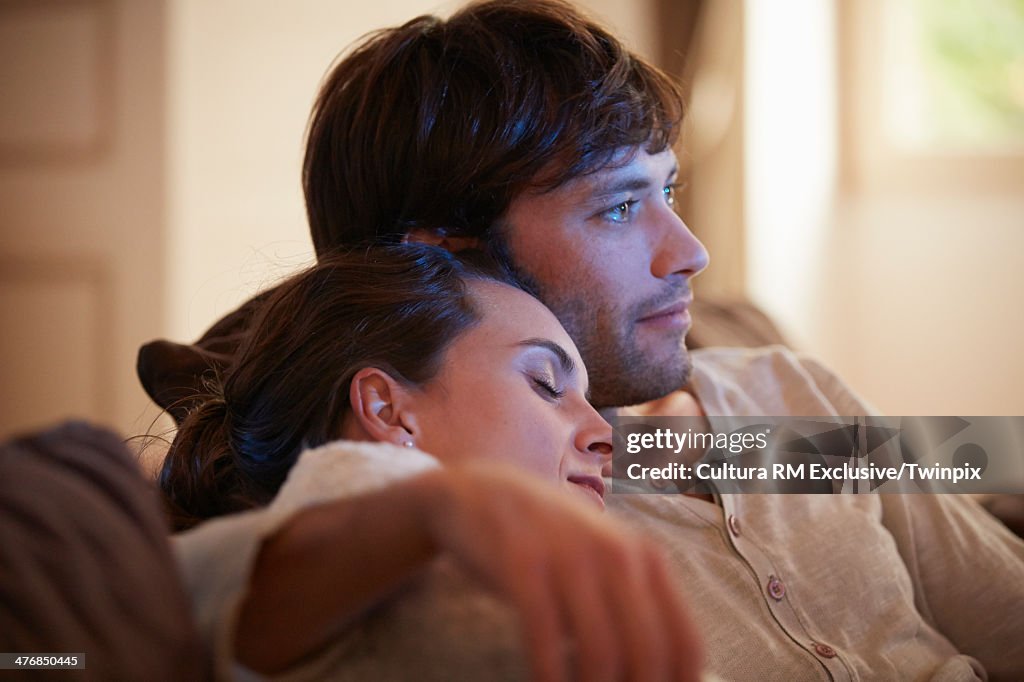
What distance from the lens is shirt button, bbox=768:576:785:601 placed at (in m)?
1.07

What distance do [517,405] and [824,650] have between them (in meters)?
0.45

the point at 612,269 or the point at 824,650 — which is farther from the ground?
the point at 612,269

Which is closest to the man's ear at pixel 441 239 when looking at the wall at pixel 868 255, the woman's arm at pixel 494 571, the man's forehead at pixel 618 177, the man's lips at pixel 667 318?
the man's forehead at pixel 618 177

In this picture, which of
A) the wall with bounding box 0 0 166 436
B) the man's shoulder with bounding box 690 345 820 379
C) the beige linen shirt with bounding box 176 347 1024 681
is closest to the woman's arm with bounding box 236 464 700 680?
the beige linen shirt with bounding box 176 347 1024 681

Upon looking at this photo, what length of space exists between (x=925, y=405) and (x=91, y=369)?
8.79 ft

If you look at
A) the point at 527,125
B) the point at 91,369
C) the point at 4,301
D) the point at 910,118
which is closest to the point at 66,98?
the point at 4,301

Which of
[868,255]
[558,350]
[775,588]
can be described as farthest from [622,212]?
[868,255]

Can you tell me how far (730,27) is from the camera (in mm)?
2812

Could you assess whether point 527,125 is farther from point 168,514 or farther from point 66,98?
point 66,98

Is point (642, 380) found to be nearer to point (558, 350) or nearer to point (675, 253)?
point (675, 253)

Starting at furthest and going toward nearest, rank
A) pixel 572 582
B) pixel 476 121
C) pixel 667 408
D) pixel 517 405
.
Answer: pixel 667 408 < pixel 476 121 < pixel 517 405 < pixel 572 582

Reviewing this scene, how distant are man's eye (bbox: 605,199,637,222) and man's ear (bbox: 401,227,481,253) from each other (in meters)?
0.18

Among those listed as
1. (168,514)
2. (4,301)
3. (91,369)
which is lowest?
(91,369)

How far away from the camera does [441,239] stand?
1253mm
